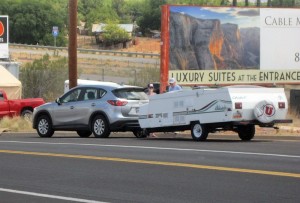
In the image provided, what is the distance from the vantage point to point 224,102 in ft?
63.8

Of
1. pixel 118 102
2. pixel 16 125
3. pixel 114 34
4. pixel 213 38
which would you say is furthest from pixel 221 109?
pixel 114 34

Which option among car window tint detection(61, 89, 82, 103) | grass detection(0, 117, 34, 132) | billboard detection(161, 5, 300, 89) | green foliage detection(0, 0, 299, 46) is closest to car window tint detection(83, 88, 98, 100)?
car window tint detection(61, 89, 82, 103)

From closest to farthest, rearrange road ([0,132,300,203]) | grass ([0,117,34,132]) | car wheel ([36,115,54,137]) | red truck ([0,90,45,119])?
road ([0,132,300,203]), car wheel ([36,115,54,137]), grass ([0,117,34,132]), red truck ([0,90,45,119])

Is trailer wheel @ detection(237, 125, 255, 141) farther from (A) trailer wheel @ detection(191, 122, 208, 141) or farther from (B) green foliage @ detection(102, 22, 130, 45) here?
(B) green foliage @ detection(102, 22, 130, 45)

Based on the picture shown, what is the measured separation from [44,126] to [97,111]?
2.66 m

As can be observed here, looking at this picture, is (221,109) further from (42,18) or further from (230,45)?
(42,18)

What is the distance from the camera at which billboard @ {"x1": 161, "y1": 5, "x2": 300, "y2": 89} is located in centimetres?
2848

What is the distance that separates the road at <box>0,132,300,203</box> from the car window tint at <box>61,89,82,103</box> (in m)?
4.96

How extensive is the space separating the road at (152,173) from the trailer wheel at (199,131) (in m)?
1.33

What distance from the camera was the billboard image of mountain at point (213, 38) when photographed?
93.6ft

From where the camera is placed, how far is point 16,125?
99.7 feet

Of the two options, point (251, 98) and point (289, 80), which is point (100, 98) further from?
point (289, 80)

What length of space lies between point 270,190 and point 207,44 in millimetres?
18571

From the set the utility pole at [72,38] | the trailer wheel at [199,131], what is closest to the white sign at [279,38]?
the utility pole at [72,38]
